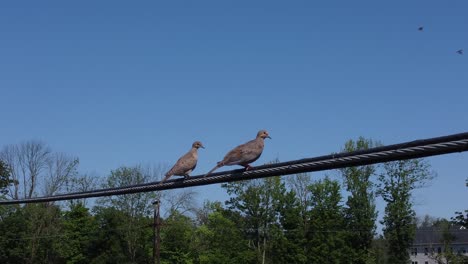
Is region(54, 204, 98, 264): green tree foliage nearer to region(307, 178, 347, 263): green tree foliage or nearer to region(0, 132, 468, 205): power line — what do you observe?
region(307, 178, 347, 263): green tree foliage

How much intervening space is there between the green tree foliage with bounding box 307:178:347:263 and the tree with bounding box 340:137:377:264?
5.04 feet

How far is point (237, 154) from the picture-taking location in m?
8.21

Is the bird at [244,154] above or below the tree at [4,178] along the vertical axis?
below

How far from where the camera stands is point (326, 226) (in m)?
90.6

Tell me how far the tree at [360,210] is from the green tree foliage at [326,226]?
154cm

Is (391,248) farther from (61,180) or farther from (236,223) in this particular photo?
(61,180)

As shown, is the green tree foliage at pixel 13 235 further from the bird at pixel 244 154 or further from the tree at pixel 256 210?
the bird at pixel 244 154

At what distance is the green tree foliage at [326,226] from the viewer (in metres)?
88.9

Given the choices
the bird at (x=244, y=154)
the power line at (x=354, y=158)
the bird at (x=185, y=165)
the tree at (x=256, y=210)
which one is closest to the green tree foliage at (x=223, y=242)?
the tree at (x=256, y=210)

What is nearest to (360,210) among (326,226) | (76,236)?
(326,226)

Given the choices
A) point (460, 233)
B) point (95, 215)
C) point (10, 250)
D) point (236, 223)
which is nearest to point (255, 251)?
point (236, 223)

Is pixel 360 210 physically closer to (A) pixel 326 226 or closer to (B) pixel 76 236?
(A) pixel 326 226

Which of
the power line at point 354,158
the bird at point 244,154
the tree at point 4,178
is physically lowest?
the power line at point 354,158

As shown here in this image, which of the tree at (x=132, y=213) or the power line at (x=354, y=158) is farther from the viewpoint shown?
the tree at (x=132, y=213)
